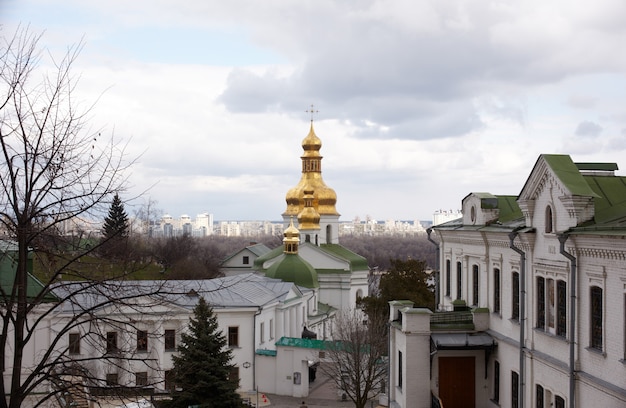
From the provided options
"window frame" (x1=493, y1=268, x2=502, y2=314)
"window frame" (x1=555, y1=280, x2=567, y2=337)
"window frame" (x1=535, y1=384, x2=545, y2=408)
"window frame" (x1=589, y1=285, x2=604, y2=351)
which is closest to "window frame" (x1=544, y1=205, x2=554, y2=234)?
"window frame" (x1=555, y1=280, x2=567, y2=337)

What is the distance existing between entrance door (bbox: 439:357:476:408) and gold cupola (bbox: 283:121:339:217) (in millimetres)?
44507

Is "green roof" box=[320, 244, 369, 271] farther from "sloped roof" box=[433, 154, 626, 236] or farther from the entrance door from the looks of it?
"sloped roof" box=[433, 154, 626, 236]

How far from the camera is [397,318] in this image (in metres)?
22.4

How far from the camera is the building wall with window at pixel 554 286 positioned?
14.2 m

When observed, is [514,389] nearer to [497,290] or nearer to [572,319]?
[497,290]

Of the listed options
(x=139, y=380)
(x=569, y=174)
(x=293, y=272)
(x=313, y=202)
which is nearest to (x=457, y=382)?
(x=569, y=174)

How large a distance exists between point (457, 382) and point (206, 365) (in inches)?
441

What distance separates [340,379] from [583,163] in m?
17.0

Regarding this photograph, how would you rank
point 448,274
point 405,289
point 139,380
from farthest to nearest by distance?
point 405,289
point 448,274
point 139,380

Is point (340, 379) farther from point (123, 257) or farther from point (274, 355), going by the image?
point (123, 257)

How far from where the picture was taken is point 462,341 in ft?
69.2

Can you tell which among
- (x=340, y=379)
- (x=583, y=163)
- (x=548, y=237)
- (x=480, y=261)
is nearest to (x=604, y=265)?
(x=548, y=237)

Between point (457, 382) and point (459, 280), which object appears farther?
point (459, 280)

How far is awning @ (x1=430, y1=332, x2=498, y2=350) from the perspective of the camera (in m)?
20.6
